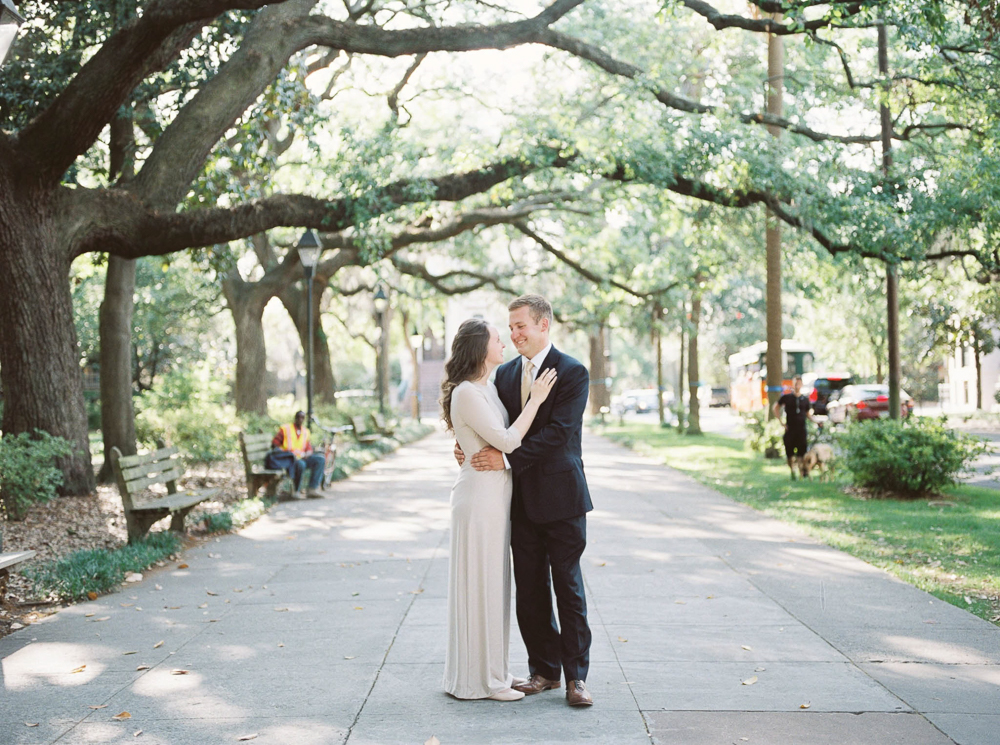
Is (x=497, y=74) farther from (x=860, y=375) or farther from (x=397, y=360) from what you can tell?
(x=397, y=360)

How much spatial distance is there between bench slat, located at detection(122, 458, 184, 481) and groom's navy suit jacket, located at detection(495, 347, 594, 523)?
614 cm

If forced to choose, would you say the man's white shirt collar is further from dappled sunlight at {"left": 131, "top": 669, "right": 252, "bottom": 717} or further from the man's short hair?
dappled sunlight at {"left": 131, "top": 669, "right": 252, "bottom": 717}

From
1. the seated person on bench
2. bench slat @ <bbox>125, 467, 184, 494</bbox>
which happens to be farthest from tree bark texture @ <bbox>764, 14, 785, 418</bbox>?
bench slat @ <bbox>125, 467, 184, 494</bbox>

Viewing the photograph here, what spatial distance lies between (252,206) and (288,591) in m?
A: 6.93

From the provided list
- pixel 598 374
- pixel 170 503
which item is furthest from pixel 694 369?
pixel 170 503

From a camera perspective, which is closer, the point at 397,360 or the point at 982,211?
the point at 982,211


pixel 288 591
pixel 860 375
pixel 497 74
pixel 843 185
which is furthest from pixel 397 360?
pixel 288 591

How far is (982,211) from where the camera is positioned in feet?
42.1

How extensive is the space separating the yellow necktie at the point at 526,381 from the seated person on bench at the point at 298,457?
33.7ft

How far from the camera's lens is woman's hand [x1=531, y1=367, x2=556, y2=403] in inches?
211

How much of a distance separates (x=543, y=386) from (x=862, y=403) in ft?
106

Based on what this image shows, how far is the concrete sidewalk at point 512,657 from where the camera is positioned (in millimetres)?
4934

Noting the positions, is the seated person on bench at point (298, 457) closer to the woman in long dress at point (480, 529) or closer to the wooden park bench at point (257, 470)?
the wooden park bench at point (257, 470)

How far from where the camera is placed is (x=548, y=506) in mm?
5375
